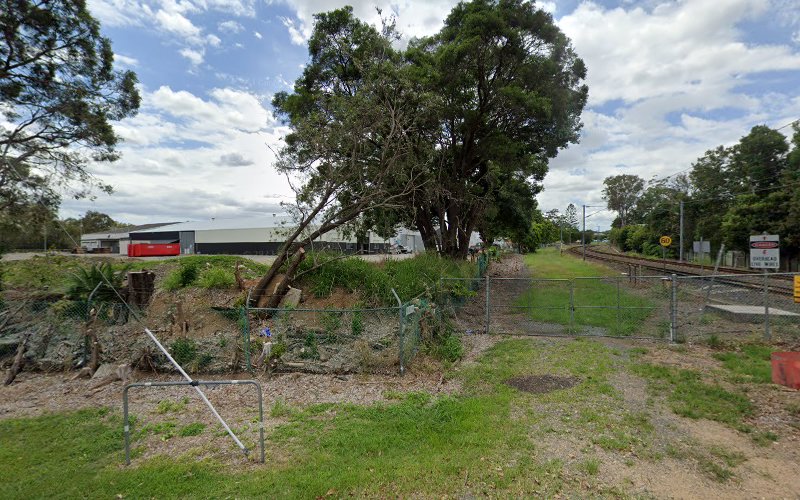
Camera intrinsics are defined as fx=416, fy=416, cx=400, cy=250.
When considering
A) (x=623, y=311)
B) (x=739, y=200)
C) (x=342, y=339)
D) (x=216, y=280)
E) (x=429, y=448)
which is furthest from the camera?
(x=739, y=200)

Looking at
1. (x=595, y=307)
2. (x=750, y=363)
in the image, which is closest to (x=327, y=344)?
(x=595, y=307)

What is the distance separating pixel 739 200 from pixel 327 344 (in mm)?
42329

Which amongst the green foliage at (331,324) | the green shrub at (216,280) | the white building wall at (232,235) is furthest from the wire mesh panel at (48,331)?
the white building wall at (232,235)

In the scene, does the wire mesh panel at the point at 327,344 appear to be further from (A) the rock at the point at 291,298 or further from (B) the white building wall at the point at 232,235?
(B) the white building wall at the point at 232,235

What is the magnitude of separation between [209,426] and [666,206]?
63303 millimetres

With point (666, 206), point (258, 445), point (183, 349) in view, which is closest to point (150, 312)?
point (183, 349)

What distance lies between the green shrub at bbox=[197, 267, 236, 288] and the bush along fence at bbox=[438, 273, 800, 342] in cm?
649

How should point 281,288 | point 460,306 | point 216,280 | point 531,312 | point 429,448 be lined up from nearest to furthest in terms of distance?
1. point 429,448
2. point 281,288
3. point 216,280
4. point 460,306
5. point 531,312

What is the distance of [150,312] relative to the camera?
1109 cm

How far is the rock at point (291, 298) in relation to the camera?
1183 cm

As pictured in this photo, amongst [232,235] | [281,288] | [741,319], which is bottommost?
[741,319]

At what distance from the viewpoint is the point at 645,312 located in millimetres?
14062

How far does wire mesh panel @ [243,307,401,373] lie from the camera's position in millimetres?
8453

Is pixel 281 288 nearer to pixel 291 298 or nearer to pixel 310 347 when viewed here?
pixel 291 298
